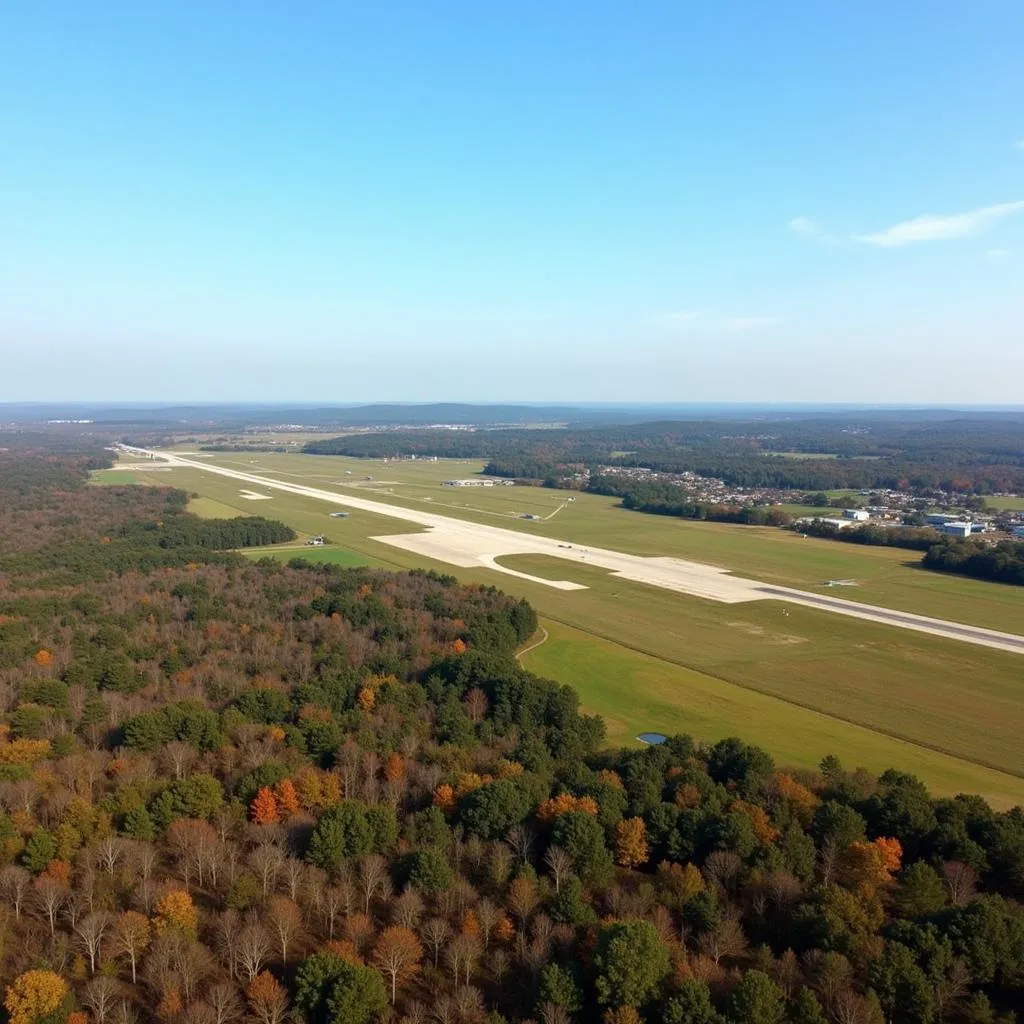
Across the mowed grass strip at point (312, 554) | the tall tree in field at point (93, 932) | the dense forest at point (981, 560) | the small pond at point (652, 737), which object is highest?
the dense forest at point (981, 560)

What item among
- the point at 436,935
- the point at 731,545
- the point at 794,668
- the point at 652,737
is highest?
the point at 731,545

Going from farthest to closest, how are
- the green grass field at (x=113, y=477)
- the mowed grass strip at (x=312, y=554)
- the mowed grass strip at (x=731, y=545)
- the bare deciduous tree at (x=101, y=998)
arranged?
the green grass field at (x=113, y=477) < the mowed grass strip at (x=312, y=554) < the mowed grass strip at (x=731, y=545) < the bare deciduous tree at (x=101, y=998)

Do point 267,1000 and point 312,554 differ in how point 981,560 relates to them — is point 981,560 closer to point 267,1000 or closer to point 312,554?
point 312,554

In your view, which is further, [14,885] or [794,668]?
[794,668]

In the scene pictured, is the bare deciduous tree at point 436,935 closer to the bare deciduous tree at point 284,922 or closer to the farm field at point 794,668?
Answer: the bare deciduous tree at point 284,922

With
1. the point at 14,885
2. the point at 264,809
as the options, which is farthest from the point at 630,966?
the point at 14,885

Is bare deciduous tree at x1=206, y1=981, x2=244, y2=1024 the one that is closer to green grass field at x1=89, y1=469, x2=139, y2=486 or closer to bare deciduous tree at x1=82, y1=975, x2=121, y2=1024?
bare deciduous tree at x1=82, y1=975, x2=121, y2=1024

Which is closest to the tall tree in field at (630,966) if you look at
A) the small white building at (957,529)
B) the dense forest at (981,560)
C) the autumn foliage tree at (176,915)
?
the autumn foliage tree at (176,915)
